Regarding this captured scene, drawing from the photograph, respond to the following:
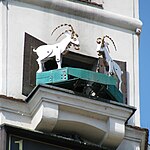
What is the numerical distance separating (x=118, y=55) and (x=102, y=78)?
174cm

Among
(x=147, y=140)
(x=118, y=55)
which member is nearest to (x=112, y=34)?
(x=118, y=55)

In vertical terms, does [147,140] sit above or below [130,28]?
below

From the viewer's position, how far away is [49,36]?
97.8ft

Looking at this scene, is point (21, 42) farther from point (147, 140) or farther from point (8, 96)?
point (147, 140)

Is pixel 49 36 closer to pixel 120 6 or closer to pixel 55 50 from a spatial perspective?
pixel 55 50

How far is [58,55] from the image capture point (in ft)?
95.7

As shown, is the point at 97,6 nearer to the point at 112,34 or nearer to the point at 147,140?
the point at 112,34

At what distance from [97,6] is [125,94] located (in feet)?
6.55

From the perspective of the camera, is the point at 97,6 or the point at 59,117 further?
the point at 97,6

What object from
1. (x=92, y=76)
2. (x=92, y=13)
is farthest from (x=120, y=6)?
(x=92, y=76)

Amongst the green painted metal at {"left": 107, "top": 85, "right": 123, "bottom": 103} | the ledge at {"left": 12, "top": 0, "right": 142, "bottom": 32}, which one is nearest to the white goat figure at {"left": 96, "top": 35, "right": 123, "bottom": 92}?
the green painted metal at {"left": 107, "top": 85, "right": 123, "bottom": 103}

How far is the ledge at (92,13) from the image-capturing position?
30.1 m

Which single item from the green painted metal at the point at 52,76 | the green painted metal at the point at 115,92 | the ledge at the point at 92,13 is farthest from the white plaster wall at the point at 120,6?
the green painted metal at the point at 52,76

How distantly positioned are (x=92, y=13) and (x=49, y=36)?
1.22 meters
